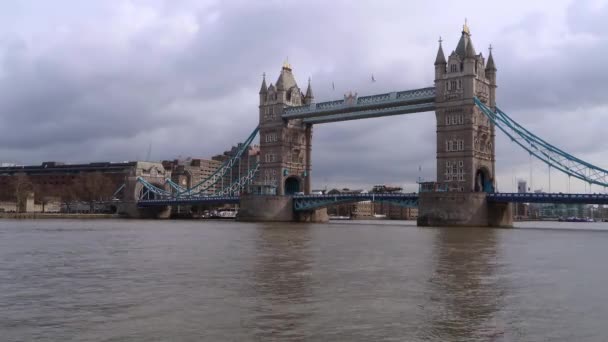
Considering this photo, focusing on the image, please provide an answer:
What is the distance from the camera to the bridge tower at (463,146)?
71.0 meters

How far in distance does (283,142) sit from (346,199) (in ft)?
52.5

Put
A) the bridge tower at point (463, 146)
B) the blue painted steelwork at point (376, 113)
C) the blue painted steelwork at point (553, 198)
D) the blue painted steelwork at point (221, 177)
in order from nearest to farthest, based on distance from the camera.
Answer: the blue painted steelwork at point (553, 198) → the bridge tower at point (463, 146) → the blue painted steelwork at point (376, 113) → the blue painted steelwork at point (221, 177)

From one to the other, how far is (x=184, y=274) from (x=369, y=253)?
12255 millimetres

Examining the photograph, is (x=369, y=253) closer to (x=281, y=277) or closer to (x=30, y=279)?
(x=281, y=277)

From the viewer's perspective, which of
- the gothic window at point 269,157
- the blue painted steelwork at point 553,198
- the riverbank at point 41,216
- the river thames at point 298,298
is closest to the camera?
the river thames at point 298,298

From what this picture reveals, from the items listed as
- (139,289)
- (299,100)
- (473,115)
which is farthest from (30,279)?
(299,100)

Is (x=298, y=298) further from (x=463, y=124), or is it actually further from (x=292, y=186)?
(x=292, y=186)

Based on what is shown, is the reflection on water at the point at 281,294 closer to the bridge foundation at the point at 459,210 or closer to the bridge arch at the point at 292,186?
the bridge foundation at the point at 459,210

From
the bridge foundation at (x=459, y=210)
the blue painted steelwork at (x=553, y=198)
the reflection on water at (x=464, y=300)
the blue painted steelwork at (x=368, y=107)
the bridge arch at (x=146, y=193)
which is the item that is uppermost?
the blue painted steelwork at (x=368, y=107)

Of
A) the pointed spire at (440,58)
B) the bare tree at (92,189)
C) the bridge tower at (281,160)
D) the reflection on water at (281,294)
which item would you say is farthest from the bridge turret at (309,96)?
the reflection on water at (281,294)

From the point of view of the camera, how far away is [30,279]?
63.3 ft

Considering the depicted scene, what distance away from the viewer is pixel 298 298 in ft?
52.2

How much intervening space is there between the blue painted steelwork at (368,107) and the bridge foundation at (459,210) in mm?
13823

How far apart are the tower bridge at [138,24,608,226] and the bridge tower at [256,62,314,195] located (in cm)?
16
